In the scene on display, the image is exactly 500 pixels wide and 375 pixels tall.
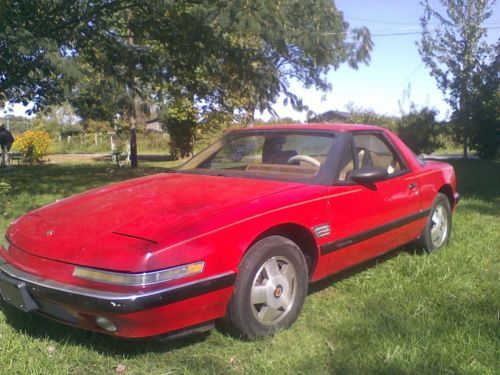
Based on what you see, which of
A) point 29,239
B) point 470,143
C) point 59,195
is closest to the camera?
point 29,239

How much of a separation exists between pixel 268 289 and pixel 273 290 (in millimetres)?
48

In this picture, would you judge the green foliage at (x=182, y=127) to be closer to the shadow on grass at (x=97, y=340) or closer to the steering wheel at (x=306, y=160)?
the steering wheel at (x=306, y=160)

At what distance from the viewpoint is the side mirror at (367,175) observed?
3882mm

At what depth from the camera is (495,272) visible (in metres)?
4.54

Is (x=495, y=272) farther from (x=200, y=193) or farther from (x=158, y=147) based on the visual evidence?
(x=158, y=147)

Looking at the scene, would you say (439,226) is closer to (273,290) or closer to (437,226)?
(437,226)

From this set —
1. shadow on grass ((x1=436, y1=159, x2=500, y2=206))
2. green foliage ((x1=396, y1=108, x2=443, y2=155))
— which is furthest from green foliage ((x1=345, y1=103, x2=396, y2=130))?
shadow on grass ((x1=436, y1=159, x2=500, y2=206))

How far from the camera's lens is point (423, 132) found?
69.6 ft

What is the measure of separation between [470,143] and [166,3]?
1517 cm

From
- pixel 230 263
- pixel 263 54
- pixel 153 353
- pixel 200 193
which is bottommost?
pixel 153 353

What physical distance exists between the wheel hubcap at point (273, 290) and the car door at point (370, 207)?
37 cm

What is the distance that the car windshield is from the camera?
4.03 metres

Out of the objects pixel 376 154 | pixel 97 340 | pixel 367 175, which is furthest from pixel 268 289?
pixel 376 154

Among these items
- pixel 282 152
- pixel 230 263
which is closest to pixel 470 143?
pixel 282 152
